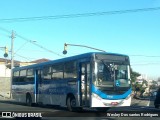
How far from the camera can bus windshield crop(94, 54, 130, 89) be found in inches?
720

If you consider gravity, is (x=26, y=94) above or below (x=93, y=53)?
below

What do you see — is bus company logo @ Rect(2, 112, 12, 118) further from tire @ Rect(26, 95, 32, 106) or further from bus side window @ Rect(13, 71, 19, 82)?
bus side window @ Rect(13, 71, 19, 82)

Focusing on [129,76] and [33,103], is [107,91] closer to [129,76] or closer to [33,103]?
[129,76]

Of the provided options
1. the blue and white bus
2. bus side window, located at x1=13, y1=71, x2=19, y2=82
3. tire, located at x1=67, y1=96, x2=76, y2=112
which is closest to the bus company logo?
the blue and white bus

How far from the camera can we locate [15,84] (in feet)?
100

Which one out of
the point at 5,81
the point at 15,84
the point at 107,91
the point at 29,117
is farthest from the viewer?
the point at 5,81

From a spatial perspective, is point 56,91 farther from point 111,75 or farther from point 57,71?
point 111,75

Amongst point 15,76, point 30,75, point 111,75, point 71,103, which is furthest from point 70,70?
point 15,76

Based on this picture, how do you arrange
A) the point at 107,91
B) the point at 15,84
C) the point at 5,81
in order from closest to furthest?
the point at 107,91, the point at 15,84, the point at 5,81

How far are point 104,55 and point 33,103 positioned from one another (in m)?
9.85

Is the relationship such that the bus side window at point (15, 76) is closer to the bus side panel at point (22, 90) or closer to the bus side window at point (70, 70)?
the bus side panel at point (22, 90)

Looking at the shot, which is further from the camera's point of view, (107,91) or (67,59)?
(67,59)

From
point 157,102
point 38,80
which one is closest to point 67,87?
point 38,80

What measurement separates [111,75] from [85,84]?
1.48 m
